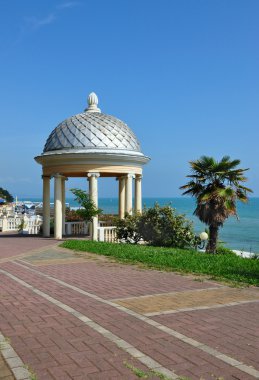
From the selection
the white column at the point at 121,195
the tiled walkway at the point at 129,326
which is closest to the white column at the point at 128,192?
the white column at the point at 121,195

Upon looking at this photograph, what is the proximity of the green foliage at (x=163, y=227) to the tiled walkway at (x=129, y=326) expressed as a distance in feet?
32.5

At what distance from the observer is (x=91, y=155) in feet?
76.6

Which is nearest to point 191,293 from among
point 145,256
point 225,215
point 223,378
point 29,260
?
point 223,378

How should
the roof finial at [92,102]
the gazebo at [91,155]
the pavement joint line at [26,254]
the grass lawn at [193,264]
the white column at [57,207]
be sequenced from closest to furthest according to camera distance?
the grass lawn at [193,264] < the pavement joint line at [26,254] < the gazebo at [91,155] < the white column at [57,207] < the roof finial at [92,102]

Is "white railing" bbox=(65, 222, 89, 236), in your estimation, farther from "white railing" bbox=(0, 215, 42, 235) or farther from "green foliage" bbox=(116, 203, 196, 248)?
"green foliage" bbox=(116, 203, 196, 248)

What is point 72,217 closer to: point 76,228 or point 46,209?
point 76,228

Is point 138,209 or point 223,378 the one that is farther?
point 138,209

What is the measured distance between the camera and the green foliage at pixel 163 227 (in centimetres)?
2116

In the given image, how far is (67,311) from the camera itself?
289 inches

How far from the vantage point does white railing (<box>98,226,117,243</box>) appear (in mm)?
23750

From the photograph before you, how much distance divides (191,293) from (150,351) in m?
3.86

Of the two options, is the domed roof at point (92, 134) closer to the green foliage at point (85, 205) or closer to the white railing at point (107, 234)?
the green foliage at point (85, 205)

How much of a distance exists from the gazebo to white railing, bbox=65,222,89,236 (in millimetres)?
2235

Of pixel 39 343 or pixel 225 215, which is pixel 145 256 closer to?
pixel 225 215
